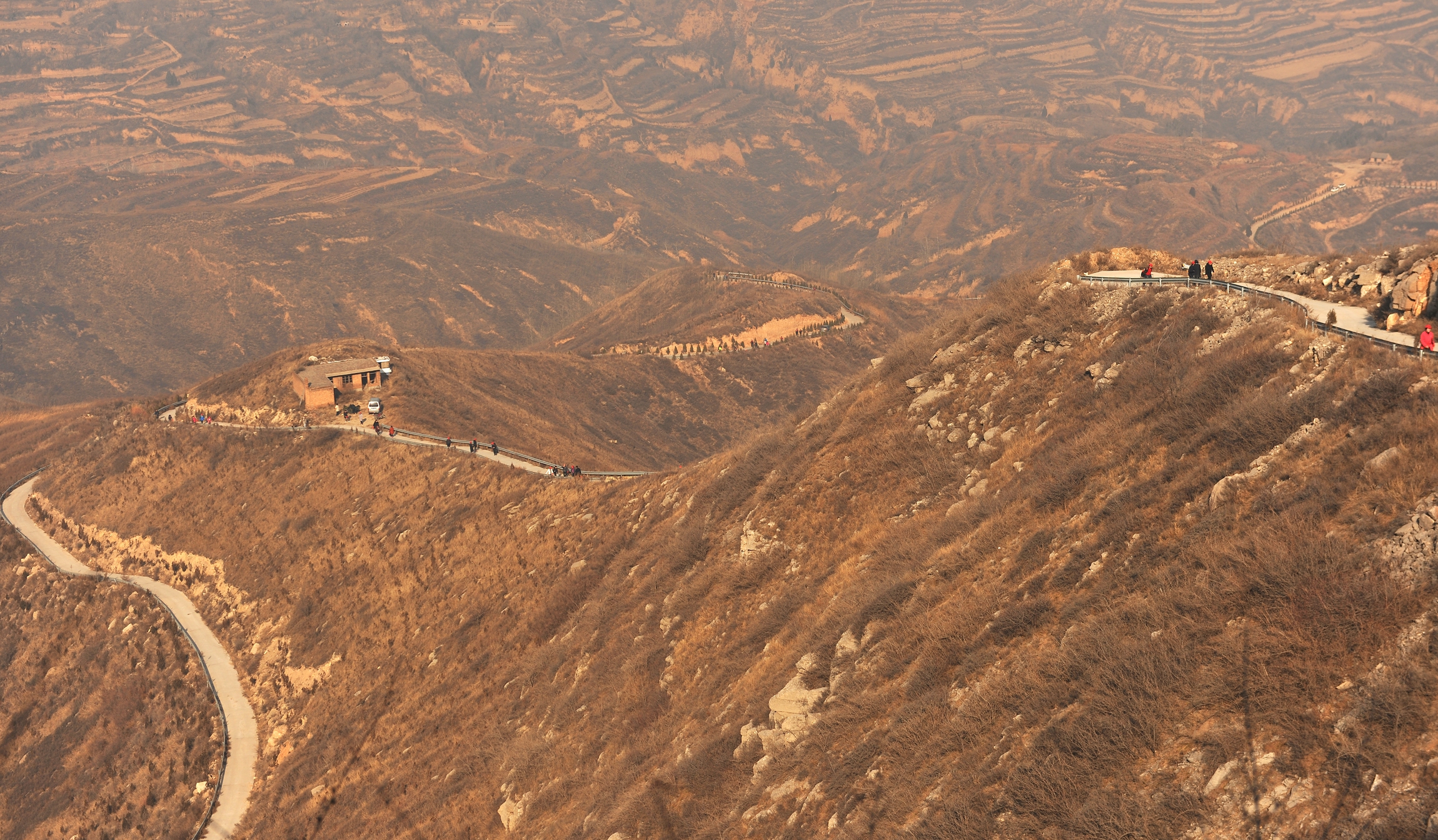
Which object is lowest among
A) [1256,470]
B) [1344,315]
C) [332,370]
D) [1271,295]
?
[332,370]

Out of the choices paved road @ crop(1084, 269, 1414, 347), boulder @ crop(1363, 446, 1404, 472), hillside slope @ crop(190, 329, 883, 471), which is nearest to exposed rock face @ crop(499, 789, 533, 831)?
hillside slope @ crop(190, 329, 883, 471)

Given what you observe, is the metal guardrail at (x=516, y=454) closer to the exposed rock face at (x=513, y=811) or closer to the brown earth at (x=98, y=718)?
the brown earth at (x=98, y=718)

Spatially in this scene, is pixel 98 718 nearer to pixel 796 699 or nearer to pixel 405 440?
pixel 405 440

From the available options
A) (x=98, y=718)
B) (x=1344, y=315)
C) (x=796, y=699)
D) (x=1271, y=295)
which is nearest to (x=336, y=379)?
(x=98, y=718)

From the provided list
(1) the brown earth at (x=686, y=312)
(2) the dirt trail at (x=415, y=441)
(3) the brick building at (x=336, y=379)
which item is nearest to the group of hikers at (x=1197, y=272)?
(2) the dirt trail at (x=415, y=441)

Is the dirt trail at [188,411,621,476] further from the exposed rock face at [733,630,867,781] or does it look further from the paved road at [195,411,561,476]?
the exposed rock face at [733,630,867,781]

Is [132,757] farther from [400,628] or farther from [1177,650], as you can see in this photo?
[1177,650]
